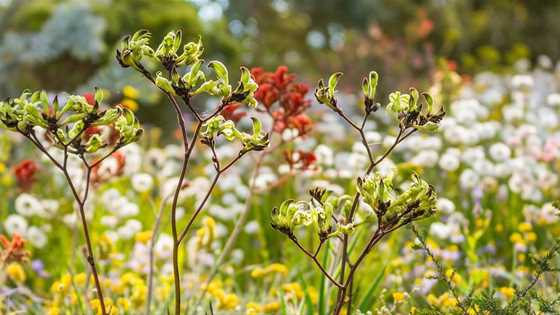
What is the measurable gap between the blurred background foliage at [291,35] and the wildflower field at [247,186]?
4cm

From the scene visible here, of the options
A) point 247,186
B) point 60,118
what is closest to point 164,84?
point 60,118

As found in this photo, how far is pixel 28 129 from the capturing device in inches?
62.5

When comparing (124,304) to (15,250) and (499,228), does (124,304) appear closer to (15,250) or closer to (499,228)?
(15,250)

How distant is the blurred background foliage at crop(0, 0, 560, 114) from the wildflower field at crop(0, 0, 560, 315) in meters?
0.04

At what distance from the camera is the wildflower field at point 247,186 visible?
1599 millimetres

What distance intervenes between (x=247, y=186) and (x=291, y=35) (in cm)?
1010

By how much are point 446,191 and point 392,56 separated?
24.2 ft

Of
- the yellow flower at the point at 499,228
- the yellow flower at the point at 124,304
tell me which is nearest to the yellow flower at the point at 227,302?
the yellow flower at the point at 124,304

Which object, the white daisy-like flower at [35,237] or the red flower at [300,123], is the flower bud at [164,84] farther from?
the white daisy-like flower at [35,237]

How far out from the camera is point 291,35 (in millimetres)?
14219

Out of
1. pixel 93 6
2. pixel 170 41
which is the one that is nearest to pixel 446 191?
pixel 170 41

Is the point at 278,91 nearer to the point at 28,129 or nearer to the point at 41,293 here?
the point at 28,129

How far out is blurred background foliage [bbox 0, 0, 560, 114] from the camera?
7.90m

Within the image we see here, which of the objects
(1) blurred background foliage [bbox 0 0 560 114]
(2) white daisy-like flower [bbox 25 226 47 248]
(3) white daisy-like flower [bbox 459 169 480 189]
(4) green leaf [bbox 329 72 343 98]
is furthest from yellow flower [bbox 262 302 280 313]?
(1) blurred background foliage [bbox 0 0 560 114]
